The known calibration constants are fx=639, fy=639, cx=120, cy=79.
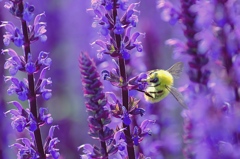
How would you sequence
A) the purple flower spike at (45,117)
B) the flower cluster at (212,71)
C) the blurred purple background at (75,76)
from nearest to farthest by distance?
the purple flower spike at (45,117), the flower cluster at (212,71), the blurred purple background at (75,76)

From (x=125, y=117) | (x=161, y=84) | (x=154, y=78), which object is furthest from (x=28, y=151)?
(x=161, y=84)

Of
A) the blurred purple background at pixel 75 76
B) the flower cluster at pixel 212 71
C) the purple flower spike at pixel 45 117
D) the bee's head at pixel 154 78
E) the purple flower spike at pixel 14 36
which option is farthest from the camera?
the blurred purple background at pixel 75 76

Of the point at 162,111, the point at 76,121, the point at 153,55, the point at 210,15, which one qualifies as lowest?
the point at 76,121

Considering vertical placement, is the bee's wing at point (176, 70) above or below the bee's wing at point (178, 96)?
above

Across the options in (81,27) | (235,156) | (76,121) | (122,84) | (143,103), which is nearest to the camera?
(122,84)

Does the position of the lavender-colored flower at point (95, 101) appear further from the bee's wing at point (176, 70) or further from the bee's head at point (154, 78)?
the bee's wing at point (176, 70)

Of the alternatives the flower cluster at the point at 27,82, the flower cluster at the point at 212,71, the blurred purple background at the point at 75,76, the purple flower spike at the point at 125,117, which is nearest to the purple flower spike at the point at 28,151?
the flower cluster at the point at 27,82

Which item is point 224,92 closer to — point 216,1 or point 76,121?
point 216,1

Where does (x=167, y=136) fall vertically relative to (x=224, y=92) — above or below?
below

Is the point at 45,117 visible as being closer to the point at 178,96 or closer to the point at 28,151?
the point at 28,151

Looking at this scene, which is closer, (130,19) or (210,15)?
(130,19)

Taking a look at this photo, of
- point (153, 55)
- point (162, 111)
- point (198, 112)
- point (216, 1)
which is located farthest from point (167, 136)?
point (216, 1)
